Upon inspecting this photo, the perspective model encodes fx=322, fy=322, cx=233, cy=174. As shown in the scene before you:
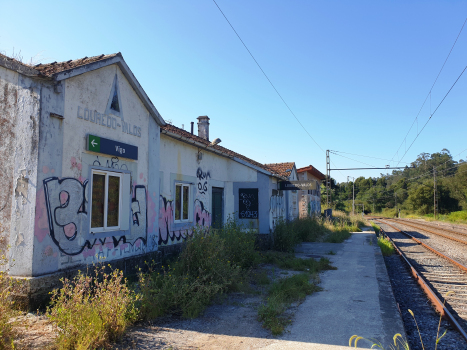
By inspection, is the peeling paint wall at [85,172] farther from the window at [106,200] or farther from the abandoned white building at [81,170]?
the window at [106,200]

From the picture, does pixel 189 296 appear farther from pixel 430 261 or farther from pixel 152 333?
pixel 430 261

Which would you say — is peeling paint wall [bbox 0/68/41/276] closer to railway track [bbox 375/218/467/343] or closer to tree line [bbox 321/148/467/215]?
railway track [bbox 375/218/467/343]


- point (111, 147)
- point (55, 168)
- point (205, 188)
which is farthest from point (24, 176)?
point (205, 188)

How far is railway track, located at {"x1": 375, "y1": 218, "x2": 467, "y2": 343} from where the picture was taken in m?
5.73

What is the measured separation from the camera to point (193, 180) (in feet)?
31.8

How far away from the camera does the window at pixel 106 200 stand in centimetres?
596

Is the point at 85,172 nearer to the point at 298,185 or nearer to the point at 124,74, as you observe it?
the point at 124,74

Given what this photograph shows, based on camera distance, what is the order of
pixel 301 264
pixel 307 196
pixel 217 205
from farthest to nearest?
1. pixel 307 196
2. pixel 217 205
3. pixel 301 264

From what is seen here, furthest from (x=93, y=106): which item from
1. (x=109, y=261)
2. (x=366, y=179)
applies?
(x=366, y=179)

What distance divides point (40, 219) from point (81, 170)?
1092 millimetres

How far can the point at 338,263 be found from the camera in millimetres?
9656

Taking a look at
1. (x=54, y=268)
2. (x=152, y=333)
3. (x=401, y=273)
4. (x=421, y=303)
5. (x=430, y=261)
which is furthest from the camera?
(x=430, y=261)

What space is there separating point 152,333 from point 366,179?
9843cm

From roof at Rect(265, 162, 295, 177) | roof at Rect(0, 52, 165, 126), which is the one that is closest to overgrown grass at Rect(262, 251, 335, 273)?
roof at Rect(0, 52, 165, 126)
